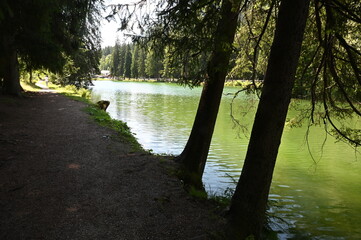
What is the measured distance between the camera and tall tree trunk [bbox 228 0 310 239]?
3447 millimetres

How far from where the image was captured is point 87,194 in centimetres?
459

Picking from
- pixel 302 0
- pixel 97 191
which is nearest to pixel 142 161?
pixel 97 191

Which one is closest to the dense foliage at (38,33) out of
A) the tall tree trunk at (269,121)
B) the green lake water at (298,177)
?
the tall tree trunk at (269,121)

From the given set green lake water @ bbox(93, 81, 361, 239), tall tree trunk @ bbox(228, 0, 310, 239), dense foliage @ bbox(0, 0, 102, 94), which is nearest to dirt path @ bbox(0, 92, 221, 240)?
tall tree trunk @ bbox(228, 0, 310, 239)

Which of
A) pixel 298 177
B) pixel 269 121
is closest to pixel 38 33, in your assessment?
pixel 269 121

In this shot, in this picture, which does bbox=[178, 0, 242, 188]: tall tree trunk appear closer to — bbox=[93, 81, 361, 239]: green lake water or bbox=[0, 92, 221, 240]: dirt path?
bbox=[0, 92, 221, 240]: dirt path

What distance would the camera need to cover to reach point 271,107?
3.61 metres

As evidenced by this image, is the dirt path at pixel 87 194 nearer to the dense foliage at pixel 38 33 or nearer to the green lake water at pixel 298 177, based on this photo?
the green lake water at pixel 298 177

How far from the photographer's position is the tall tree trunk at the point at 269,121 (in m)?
3.45

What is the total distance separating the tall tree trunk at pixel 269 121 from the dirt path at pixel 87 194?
0.53m

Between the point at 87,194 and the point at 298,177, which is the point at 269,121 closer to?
the point at 87,194

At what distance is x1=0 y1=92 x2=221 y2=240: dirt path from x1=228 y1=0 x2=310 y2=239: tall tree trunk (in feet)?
1.72

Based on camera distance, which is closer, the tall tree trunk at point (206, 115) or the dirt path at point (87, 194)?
the dirt path at point (87, 194)

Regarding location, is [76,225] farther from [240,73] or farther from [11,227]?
[240,73]
